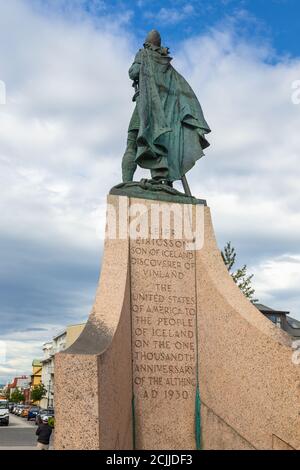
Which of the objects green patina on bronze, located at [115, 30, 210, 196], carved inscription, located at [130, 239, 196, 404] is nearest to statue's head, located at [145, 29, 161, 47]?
green patina on bronze, located at [115, 30, 210, 196]

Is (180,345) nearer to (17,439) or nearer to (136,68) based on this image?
(136,68)

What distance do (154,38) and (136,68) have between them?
0.70 meters

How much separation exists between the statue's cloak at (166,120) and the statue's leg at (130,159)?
171 millimetres

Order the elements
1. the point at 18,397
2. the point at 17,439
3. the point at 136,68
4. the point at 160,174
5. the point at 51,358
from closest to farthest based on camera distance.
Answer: the point at 160,174, the point at 136,68, the point at 17,439, the point at 51,358, the point at 18,397

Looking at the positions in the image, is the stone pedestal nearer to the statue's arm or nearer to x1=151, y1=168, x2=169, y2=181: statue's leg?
x1=151, y1=168, x2=169, y2=181: statue's leg

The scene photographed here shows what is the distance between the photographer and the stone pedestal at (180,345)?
316 inches

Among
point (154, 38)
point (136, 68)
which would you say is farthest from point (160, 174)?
point (154, 38)

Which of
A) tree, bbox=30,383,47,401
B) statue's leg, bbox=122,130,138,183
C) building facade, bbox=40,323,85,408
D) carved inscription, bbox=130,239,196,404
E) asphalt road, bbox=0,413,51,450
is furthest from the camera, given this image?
tree, bbox=30,383,47,401

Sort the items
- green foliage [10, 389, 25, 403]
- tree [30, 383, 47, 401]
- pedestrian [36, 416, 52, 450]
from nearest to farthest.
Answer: pedestrian [36, 416, 52, 450], tree [30, 383, 47, 401], green foliage [10, 389, 25, 403]

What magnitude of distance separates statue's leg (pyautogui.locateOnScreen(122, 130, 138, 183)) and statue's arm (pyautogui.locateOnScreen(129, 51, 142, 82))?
94 centimetres

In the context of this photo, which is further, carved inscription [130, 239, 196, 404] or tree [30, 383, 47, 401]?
tree [30, 383, 47, 401]

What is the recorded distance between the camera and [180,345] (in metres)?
8.76

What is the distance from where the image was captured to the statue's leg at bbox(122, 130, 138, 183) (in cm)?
1010
